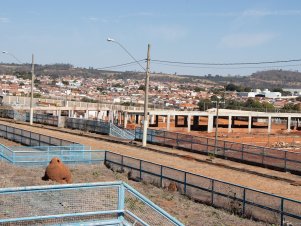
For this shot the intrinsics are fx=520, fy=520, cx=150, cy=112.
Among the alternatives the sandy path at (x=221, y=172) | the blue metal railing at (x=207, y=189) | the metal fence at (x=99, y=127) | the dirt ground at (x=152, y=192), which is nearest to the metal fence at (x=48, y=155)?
the blue metal railing at (x=207, y=189)

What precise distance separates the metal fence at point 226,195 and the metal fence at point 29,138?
10.6 metres

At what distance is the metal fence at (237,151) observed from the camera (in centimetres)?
3176

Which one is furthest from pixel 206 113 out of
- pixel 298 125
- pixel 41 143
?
pixel 41 143

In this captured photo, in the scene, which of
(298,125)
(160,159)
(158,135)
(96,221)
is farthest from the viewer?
(298,125)

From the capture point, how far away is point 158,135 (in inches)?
1726

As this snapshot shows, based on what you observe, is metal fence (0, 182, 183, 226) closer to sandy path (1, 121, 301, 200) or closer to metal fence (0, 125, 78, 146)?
sandy path (1, 121, 301, 200)

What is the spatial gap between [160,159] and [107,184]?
22.9 m

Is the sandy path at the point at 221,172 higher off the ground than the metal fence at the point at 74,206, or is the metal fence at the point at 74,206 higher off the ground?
the metal fence at the point at 74,206

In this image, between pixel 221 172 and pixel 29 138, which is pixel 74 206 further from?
pixel 29 138

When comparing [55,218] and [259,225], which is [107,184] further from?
[259,225]

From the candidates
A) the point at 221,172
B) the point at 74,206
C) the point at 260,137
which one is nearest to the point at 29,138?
the point at 221,172

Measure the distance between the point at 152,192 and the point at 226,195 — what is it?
4181 mm

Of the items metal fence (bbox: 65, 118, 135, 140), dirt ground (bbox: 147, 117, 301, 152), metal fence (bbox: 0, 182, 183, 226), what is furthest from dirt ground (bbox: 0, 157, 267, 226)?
dirt ground (bbox: 147, 117, 301, 152)

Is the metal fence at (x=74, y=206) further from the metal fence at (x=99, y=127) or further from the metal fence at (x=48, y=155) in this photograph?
the metal fence at (x=99, y=127)
